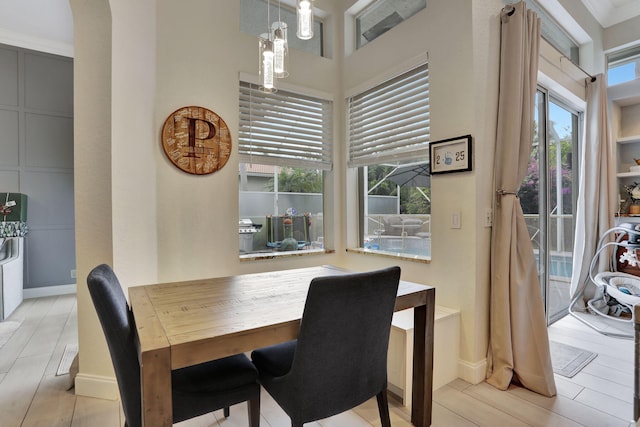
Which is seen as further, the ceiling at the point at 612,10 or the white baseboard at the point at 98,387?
the ceiling at the point at 612,10

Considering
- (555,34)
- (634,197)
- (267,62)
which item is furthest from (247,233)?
(634,197)

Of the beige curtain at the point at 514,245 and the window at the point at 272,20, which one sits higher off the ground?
the window at the point at 272,20


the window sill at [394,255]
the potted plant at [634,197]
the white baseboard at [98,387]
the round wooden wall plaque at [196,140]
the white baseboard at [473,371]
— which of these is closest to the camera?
the white baseboard at [98,387]

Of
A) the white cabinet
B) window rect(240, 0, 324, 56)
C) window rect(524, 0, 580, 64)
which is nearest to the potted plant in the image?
the white cabinet

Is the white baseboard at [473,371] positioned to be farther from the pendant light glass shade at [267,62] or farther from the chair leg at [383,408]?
the pendant light glass shade at [267,62]

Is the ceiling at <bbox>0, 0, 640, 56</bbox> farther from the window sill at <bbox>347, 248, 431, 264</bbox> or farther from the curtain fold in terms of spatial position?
the window sill at <bbox>347, 248, 431, 264</bbox>

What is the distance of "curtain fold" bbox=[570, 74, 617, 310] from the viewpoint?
11.2 ft

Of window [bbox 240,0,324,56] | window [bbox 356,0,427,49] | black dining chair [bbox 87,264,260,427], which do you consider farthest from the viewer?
window [bbox 240,0,324,56]

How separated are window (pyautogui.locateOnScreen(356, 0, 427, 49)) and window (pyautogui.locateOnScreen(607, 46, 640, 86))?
8.92 feet

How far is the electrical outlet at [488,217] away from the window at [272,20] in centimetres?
224

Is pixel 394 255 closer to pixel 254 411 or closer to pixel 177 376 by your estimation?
pixel 254 411

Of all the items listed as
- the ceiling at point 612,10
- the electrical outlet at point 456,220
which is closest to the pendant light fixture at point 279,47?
the electrical outlet at point 456,220

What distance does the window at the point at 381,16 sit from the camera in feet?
9.02

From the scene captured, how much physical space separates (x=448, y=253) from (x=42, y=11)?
191 inches
